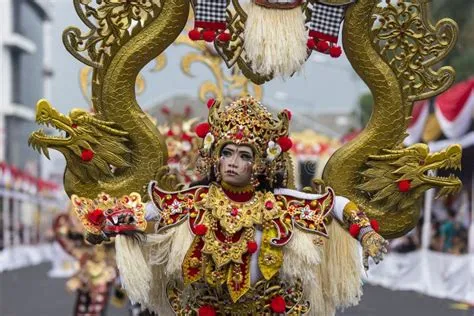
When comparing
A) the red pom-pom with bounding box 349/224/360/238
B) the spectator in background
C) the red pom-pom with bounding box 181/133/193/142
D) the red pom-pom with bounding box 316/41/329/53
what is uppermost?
the red pom-pom with bounding box 316/41/329/53

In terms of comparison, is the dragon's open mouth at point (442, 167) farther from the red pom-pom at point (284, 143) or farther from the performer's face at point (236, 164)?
the performer's face at point (236, 164)

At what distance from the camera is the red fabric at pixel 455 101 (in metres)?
13.4

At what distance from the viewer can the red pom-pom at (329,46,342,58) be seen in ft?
18.3

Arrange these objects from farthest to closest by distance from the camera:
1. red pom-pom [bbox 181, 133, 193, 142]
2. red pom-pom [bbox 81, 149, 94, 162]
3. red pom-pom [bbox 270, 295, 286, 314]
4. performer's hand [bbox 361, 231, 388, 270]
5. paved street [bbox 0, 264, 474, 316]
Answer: paved street [bbox 0, 264, 474, 316] < red pom-pom [bbox 181, 133, 193, 142] < red pom-pom [bbox 81, 149, 94, 162] < red pom-pom [bbox 270, 295, 286, 314] < performer's hand [bbox 361, 231, 388, 270]

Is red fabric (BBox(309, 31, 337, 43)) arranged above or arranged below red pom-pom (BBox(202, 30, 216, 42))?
above

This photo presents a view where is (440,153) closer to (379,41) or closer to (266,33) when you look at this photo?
(379,41)

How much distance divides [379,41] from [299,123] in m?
51.9

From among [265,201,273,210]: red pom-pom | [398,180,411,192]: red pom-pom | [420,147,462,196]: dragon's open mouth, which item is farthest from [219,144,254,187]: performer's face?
[420,147,462,196]: dragon's open mouth

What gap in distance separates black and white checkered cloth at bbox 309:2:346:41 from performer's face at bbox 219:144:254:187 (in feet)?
2.63

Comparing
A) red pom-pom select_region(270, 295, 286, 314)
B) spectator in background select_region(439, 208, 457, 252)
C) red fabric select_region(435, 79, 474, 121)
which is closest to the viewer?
red pom-pom select_region(270, 295, 286, 314)

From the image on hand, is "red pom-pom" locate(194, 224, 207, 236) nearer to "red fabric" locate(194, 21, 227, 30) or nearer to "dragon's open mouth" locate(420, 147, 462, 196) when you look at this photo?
"red fabric" locate(194, 21, 227, 30)

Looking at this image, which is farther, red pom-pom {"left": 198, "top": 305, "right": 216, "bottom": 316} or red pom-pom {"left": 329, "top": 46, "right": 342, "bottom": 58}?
red pom-pom {"left": 329, "top": 46, "right": 342, "bottom": 58}

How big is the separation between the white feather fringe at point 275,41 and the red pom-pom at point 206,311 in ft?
4.26

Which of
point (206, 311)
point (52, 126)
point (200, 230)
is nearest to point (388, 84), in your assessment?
point (200, 230)
